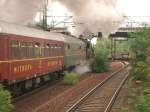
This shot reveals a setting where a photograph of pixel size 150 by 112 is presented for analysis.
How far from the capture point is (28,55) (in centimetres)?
2200

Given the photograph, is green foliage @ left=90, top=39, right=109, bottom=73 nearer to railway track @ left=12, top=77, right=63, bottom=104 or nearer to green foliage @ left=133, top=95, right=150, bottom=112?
railway track @ left=12, top=77, right=63, bottom=104

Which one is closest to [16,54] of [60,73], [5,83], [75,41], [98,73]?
[5,83]

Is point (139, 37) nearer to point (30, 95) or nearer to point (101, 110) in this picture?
point (30, 95)

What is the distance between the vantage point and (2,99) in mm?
14648

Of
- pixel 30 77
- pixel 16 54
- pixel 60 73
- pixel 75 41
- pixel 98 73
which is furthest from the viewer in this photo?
pixel 98 73

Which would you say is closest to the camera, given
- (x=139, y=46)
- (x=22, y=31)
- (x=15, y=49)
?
(x=15, y=49)

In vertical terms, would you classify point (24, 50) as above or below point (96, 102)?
above

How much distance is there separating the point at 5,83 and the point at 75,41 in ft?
65.1

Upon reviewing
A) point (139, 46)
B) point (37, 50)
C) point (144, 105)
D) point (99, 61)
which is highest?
point (139, 46)

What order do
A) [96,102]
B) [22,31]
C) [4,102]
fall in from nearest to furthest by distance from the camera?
[4,102] < [22,31] < [96,102]

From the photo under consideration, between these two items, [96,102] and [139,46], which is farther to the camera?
[139,46]

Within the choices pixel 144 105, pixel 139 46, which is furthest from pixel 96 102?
pixel 139 46

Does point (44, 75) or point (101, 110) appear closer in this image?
point (101, 110)

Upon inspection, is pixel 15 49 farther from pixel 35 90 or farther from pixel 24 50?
pixel 35 90
